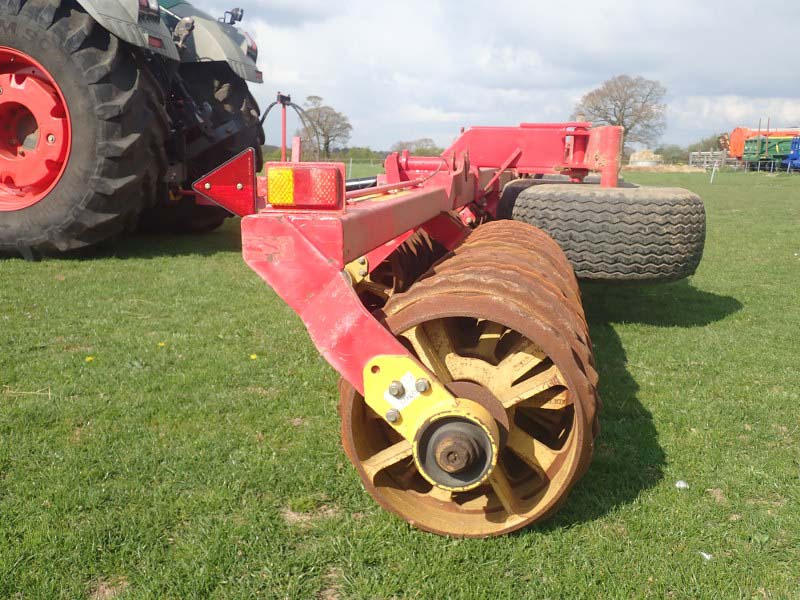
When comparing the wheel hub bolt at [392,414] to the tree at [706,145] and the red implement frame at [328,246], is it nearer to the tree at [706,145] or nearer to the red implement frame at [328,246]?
the red implement frame at [328,246]

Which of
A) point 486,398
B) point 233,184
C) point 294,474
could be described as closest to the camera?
point 486,398

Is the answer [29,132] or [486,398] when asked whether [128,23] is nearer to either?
[29,132]

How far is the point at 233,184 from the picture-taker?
238cm

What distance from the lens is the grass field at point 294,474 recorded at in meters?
2.13

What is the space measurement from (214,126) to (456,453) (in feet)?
22.0

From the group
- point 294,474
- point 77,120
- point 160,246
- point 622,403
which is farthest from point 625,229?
point 160,246

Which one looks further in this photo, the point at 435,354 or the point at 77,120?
the point at 77,120

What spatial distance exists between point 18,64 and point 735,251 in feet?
26.6

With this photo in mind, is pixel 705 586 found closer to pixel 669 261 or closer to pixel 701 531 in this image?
pixel 701 531

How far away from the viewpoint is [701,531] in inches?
93.9

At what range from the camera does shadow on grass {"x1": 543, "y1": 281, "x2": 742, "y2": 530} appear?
259 cm

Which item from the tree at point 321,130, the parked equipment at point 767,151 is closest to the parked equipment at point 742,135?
the parked equipment at point 767,151

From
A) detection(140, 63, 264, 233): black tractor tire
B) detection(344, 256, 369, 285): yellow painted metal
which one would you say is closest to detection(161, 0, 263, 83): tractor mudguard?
detection(140, 63, 264, 233): black tractor tire

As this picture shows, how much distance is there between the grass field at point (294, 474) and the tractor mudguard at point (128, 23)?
238 centimetres
